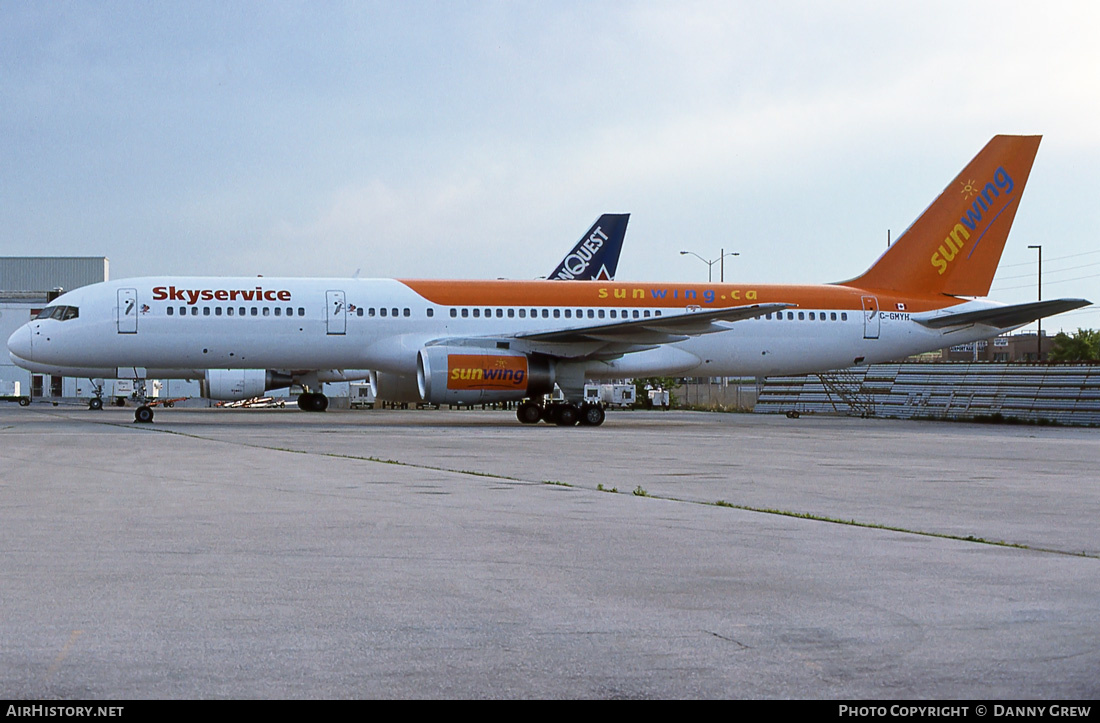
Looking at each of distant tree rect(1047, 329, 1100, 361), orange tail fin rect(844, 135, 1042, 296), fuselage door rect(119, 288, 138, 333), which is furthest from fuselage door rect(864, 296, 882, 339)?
distant tree rect(1047, 329, 1100, 361)

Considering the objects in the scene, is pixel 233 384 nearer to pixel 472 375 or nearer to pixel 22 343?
pixel 22 343

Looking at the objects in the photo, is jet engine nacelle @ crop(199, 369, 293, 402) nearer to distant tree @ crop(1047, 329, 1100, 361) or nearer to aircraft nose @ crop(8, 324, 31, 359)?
aircraft nose @ crop(8, 324, 31, 359)

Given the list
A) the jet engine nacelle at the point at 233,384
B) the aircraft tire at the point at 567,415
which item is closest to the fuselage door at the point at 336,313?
the aircraft tire at the point at 567,415

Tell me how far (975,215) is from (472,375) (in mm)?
14911

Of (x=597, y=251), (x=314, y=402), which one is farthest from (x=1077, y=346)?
(x=314, y=402)

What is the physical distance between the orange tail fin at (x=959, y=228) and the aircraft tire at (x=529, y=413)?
10.1m

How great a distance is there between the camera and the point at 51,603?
196 inches

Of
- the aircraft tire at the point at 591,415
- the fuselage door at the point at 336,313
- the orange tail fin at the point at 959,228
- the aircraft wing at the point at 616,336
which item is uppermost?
the orange tail fin at the point at 959,228

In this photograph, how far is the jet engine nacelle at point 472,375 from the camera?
25500mm

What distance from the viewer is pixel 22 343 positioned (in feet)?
88.2

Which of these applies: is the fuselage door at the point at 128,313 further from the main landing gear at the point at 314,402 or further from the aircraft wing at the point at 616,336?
the main landing gear at the point at 314,402

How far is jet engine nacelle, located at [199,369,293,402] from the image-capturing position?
115 ft
